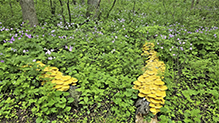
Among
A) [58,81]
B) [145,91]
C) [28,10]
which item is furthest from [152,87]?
[28,10]

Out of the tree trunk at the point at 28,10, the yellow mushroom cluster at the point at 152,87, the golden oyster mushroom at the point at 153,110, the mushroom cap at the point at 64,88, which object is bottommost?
the golden oyster mushroom at the point at 153,110

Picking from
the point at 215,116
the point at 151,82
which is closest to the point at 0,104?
the point at 151,82

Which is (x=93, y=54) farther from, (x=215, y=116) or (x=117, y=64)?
(x=215, y=116)

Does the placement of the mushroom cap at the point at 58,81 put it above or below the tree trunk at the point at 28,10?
below

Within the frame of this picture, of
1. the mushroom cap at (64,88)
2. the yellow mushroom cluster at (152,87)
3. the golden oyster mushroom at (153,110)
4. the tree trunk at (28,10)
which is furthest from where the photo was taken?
the tree trunk at (28,10)

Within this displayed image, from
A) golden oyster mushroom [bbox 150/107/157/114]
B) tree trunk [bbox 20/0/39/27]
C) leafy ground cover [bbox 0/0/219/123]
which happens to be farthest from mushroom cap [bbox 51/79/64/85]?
tree trunk [bbox 20/0/39/27]

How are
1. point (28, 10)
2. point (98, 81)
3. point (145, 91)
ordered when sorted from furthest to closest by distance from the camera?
point (28, 10), point (98, 81), point (145, 91)

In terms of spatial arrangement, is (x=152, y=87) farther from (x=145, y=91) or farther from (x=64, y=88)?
(x=64, y=88)

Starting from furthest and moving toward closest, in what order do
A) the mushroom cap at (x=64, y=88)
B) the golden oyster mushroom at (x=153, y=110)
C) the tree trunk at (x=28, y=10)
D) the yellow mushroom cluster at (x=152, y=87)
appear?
the tree trunk at (x=28, y=10) < the mushroom cap at (x=64, y=88) < the yellow mushroom cluster at (x=152, y=87) < the golden oyster mushroom at (x=153, y=110)

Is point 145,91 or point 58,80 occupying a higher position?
point 58,80

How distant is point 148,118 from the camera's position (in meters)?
2.38

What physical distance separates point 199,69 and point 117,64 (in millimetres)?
2297

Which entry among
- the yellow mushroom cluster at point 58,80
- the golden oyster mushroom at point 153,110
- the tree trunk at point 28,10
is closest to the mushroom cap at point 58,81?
the yellow mushroom cluster at point 58,80

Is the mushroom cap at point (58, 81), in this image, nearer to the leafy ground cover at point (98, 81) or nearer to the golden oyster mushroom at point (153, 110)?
the leafy ground cover at point (98, 81)
